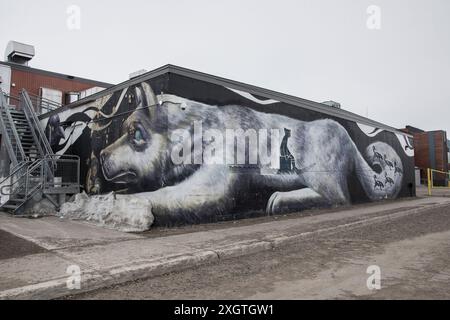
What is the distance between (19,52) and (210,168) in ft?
64.3

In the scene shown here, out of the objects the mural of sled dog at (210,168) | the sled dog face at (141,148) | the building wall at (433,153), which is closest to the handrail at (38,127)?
the mural of sled dog at (210,168)

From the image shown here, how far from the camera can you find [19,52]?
920 inches

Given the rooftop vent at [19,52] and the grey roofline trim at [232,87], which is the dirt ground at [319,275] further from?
the rooftop vent at [19,52]

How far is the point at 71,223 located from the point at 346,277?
787 centimetres

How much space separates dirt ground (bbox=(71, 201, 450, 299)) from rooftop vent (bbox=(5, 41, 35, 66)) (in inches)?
912

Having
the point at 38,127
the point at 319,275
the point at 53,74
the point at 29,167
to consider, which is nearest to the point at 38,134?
the point at 38,127

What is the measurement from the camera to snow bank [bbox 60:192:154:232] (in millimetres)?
9322

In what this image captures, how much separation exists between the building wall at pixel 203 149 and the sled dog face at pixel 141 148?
0.03 m

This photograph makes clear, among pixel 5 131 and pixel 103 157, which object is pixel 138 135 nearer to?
pixel 103 157

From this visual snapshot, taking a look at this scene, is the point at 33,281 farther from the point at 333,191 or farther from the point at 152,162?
the point at 333,191

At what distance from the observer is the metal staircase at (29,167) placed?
12016 mm

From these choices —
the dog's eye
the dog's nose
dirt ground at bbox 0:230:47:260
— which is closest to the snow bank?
the dog's nose

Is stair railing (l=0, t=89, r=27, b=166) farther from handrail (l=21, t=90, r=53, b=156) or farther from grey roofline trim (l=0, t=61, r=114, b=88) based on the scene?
grey roofline trim (l=0, t=61, r=114, b=88)
